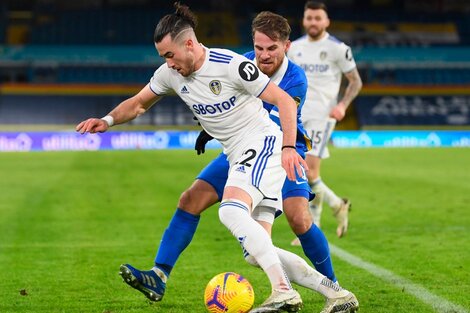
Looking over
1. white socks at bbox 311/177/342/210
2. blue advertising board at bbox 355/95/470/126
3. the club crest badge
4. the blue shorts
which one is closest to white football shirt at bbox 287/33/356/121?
white socks at bbox 311/177/342/210

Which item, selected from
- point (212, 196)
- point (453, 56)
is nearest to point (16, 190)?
point (212, 196)

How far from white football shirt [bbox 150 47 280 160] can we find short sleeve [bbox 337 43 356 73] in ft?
13.4

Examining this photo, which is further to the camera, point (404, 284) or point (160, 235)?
point (160, 235)

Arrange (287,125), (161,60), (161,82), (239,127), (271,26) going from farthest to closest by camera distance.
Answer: (161,60) → (161,82) → (271,26) → (239,127) → (287,125)

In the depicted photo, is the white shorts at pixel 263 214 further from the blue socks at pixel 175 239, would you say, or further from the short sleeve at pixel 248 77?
the short sleeve at pixel 248 77

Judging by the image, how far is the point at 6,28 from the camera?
4600 centimetres

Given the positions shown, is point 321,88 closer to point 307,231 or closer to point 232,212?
point 307,231

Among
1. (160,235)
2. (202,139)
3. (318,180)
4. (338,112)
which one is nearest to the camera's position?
(202,139)

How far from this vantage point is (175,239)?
625 cm

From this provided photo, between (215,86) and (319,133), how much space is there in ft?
14.7

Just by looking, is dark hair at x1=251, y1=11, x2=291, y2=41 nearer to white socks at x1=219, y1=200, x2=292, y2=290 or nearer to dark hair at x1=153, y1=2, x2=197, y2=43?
dark hair at x1=153, y1=2, x2=197, y2=43

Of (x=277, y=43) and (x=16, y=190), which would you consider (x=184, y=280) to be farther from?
(x=16, y=190)

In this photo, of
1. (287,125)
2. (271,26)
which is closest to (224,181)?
(287,125)

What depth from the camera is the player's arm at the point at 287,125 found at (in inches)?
208
